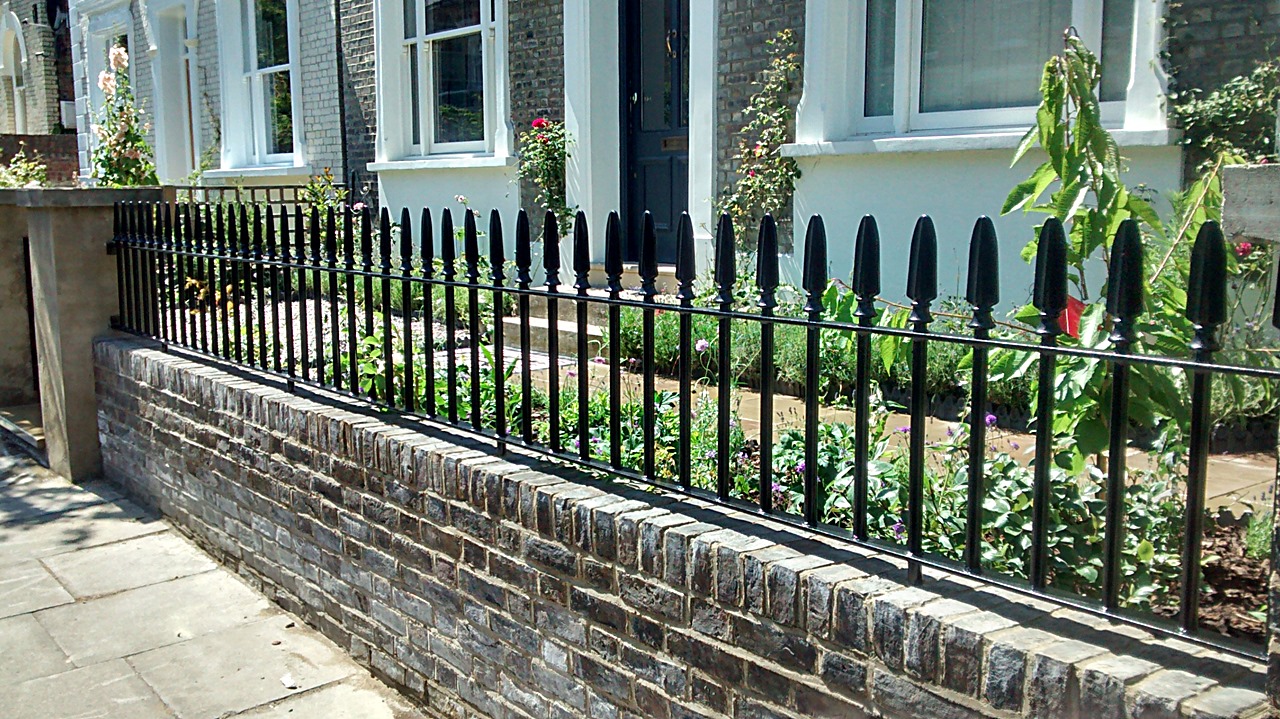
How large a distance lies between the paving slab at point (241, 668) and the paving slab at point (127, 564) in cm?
80

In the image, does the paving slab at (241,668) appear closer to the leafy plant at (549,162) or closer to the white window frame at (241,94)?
the leafy plant at (549,162)

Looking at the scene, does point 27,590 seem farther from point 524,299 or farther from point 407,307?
point 524,299

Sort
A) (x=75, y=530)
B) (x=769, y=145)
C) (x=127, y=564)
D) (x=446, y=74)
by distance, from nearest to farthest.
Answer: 1. (x=127, y=564)
2. (x=75, y=530)
3. (x=769, y=145)
4. (x=446, y=74)

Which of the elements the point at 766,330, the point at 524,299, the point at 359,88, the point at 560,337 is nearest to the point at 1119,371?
the point at 766,330

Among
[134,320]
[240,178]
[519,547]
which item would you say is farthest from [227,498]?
[240,178]

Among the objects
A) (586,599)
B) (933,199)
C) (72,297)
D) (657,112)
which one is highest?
(657,112)

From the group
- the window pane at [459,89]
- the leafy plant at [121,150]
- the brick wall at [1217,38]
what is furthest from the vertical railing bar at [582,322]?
the window pane at [459,89]

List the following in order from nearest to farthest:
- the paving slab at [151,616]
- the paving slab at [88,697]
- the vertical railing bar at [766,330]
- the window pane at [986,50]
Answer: the vertical railing bar at [766,330] → the paving slab at [88,697] → the paving slab at [151,616] → the window pane at [986,50]

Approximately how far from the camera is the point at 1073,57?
2.84m

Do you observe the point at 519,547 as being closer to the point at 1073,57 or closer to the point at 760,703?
the point at 760,703

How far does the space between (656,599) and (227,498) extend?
9.48 ft

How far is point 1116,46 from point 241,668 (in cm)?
550

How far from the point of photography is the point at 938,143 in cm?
672

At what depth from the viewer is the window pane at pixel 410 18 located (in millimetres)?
11570
